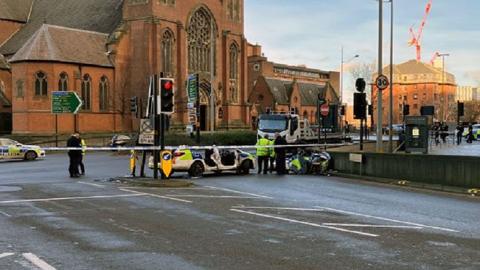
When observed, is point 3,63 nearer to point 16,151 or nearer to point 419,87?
point 16,151

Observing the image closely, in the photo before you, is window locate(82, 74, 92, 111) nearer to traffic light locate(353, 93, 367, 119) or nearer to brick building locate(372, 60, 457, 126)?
traffic light locate(353, 93, 367, 119)

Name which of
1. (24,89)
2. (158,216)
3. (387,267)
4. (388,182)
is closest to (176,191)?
(158,216)

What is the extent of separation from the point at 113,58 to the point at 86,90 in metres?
4.71

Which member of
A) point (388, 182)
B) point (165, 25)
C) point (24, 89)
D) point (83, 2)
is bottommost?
point (388, 182)

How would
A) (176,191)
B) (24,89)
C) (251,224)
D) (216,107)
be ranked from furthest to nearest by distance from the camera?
(216,107), (24,89), (176,191), (251,224)

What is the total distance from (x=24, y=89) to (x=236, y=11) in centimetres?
2892

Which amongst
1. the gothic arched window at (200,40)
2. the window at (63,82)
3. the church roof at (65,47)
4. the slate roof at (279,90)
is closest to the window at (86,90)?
the church roof at (65,47)

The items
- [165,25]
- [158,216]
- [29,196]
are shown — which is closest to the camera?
[158,216]

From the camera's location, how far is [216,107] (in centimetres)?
6900

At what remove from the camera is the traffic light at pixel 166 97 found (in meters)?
18.2

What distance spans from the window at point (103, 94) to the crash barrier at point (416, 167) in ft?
141

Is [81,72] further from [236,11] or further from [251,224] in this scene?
[251,224]

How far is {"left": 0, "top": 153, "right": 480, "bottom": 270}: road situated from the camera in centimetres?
741

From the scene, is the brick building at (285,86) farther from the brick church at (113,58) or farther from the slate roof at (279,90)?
the brick church at (113,58)
